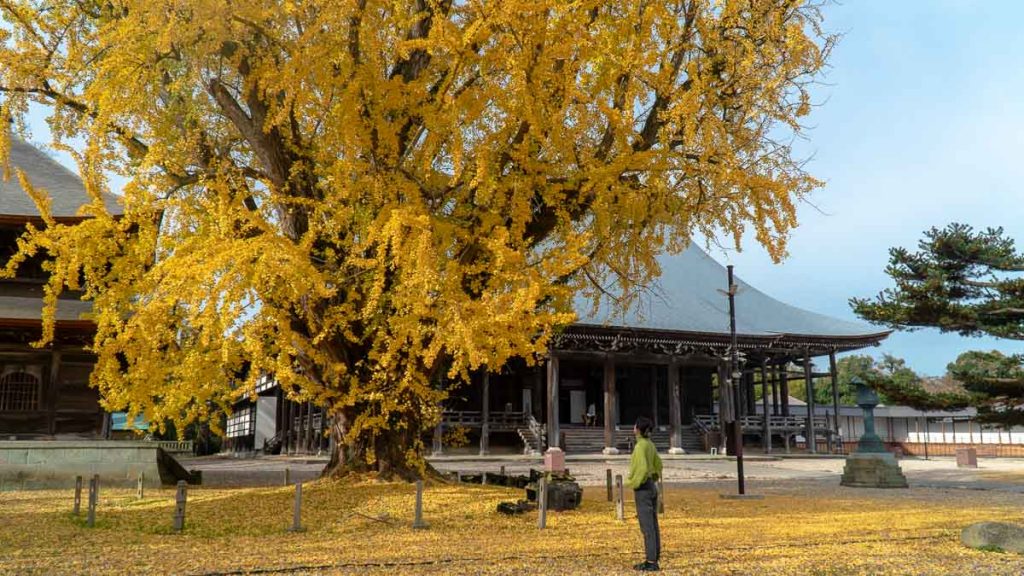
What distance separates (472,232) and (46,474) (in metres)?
11.5

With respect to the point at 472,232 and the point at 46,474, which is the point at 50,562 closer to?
the point at 472,232

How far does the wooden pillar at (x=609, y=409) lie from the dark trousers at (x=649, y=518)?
74.3 ft

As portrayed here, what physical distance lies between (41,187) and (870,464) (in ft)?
77.5

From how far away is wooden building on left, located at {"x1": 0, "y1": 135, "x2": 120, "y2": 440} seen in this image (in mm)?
18234

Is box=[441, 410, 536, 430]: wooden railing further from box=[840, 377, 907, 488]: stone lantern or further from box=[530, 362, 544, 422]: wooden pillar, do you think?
box=[840, 377, 907, 488]: stone lantern

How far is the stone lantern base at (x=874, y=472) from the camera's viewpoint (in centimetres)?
1728

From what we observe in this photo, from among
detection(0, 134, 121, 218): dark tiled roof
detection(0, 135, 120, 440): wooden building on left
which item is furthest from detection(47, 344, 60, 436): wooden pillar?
detection(0, 134, 121, 218): dark tiled roof

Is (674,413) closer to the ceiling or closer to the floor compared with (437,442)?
closer to the ceiling

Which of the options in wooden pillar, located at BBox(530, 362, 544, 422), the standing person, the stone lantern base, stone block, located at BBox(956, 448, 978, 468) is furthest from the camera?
wooden pillar, located at BBox(530, 362, 544, 422)

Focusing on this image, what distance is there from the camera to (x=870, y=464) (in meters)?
17.6

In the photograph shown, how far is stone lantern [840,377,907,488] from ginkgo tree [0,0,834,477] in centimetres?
822

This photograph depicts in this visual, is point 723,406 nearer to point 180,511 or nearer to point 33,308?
point 33,308

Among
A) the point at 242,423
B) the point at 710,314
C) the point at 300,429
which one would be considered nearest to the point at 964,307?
the point at 710,314

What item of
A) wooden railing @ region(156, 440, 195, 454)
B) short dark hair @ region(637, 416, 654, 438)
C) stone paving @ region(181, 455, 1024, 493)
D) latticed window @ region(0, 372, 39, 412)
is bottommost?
wooden railing @ region(156, 440, 195, 454)
